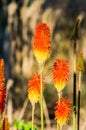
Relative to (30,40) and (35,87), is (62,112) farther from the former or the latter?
(30,40)

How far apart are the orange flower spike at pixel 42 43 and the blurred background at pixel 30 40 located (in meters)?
4.85

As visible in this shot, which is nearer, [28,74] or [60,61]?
[60,61]

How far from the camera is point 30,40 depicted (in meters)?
9.15

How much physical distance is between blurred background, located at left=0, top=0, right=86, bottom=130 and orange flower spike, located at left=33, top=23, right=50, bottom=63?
15.9 ft

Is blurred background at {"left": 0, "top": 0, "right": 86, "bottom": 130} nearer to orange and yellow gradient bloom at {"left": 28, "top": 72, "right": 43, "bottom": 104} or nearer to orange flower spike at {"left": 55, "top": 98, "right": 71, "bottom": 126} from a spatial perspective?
orange and yellow gradient bloom at {"left": 28, "top": 72, "right": 43, "bottom": 104}

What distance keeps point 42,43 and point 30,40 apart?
748cm

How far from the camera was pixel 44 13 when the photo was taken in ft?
31.4

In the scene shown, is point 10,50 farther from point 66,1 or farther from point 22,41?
point 66,1

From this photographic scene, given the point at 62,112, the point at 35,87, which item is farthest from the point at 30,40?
the point at 62,112

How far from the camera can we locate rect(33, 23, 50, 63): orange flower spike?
1675 mm

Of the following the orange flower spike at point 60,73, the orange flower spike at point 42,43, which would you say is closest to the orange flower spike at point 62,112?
the orange flower spike at point 60,73

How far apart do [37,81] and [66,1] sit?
8.48 m

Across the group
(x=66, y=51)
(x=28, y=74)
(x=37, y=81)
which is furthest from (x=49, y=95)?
(x=37, y=81)

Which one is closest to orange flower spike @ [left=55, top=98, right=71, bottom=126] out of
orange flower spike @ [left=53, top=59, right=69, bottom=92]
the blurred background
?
orange flower spike @ [left=53, top=59, right=69, bottom=92]
